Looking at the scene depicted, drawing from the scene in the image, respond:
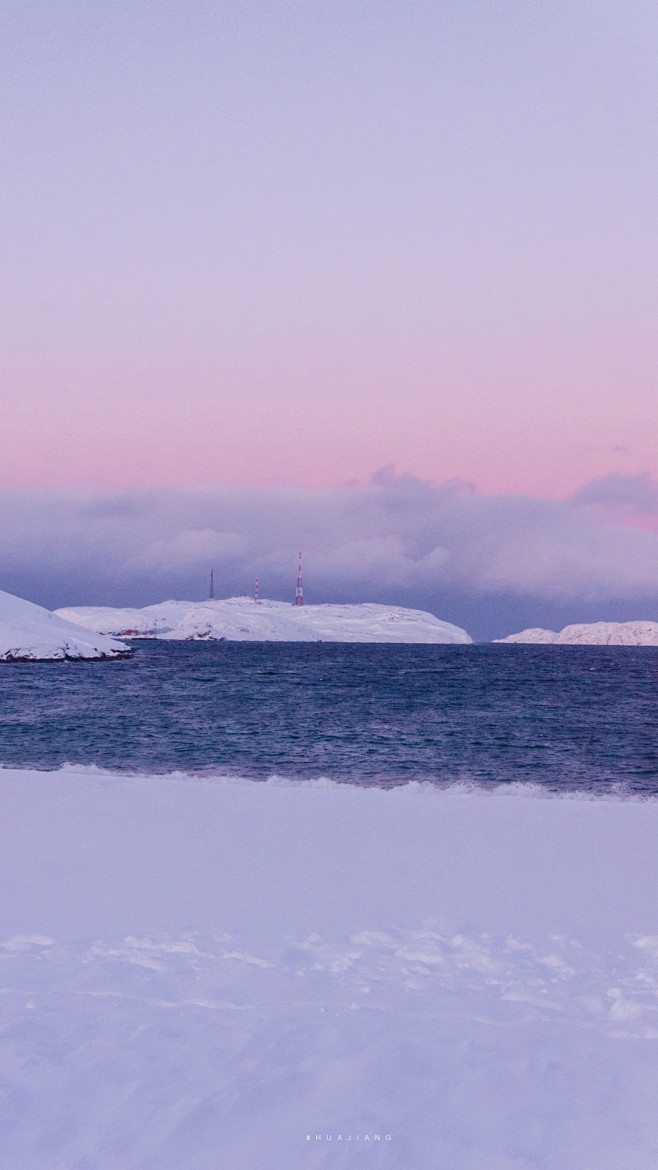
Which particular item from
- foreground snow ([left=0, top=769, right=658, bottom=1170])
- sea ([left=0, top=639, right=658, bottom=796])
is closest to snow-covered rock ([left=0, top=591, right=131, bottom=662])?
sea ([left=0, top=639, right=658, bottom=796])

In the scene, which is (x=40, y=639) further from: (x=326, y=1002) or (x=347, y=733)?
(x=326, y=1002)

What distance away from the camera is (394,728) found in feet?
133

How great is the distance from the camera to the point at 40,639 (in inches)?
4786

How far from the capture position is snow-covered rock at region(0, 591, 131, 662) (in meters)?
119

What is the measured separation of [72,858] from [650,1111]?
7948 mm

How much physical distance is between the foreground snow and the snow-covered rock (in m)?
114

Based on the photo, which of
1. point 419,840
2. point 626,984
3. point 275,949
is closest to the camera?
point 626,984

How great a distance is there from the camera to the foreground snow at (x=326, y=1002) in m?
4.54

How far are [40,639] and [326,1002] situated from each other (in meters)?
124

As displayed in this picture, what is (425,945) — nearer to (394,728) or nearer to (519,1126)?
(519,1126)

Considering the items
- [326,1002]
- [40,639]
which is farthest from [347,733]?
[40,639]

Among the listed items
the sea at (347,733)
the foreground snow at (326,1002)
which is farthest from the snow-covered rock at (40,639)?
the foreground snow at (326,1002)

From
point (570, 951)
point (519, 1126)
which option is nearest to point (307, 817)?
point (570, 951)

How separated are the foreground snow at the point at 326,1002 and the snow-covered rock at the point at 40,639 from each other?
114 m
